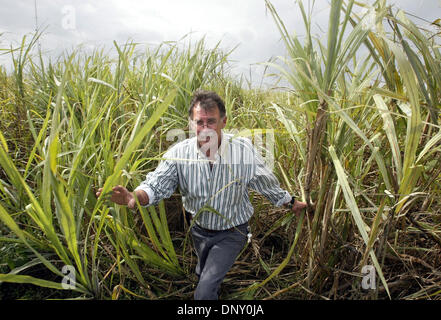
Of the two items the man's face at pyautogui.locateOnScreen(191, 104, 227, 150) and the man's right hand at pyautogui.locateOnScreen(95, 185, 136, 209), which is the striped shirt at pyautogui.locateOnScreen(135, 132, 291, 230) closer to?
the man's face at pyautogui.locateOnScreen(191, 104, 227, 150)

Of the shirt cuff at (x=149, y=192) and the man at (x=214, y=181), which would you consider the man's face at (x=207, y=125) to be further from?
the shirt cuff at (x=149, y=192)

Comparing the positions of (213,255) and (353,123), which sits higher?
(353,123)

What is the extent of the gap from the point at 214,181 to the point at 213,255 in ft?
1.03

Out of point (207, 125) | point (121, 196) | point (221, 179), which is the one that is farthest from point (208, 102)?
point (121, 196)

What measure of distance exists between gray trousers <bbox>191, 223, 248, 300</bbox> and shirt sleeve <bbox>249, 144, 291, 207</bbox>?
0.64 feet

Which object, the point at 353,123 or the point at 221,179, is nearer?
the point at 353,123

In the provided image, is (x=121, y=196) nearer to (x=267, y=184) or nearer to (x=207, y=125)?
(x=207, y=125)

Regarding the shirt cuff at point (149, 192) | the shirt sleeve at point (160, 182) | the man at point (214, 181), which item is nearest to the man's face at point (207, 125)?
the man at point (214, 181)

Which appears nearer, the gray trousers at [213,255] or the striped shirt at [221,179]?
the gray trousers at [213,255]

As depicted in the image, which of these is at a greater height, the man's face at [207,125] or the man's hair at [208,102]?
the man's hair at [208,102]

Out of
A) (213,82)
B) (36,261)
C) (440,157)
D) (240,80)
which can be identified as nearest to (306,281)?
(440,157)

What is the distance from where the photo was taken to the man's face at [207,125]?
118 cm

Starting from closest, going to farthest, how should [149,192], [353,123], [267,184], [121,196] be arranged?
[353,123]
[121,196]
[149,192]
[267,184]

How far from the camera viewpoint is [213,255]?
3.91 feet
